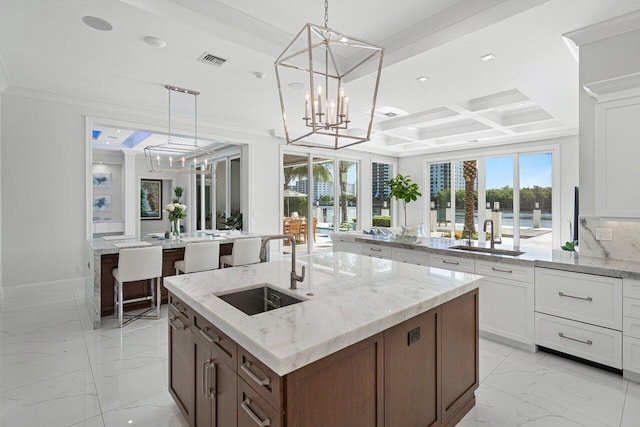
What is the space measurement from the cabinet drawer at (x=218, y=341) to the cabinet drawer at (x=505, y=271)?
102 inches

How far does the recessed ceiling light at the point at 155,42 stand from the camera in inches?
118

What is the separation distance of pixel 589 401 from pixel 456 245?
1.78m

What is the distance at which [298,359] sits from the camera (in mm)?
1096

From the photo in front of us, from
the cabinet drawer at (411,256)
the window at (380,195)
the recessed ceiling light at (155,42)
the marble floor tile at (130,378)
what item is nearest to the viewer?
the marble floor tile at (130,378)

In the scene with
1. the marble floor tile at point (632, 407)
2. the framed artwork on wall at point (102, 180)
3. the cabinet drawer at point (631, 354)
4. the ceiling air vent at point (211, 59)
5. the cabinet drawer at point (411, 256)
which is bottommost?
the marble floor tile at point (632, 407)

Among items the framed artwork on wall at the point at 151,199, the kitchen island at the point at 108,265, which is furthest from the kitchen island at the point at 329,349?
the framed artwork on wall at the point at 151,199

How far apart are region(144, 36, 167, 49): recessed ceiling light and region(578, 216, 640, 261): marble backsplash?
13.7 ft

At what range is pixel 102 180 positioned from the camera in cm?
936

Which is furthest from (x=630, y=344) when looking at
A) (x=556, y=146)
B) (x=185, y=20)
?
(x=556, y=146)

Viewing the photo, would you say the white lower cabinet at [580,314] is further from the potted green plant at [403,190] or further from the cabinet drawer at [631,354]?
the potted green plant at [403,190]

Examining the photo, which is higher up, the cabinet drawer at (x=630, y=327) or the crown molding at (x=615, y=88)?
the crown molding at (x=615, y=88)

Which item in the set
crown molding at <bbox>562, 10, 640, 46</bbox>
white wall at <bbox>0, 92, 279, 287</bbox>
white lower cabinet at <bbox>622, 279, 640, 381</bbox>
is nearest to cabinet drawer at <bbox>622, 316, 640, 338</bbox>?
white lower cabinet at <bbox>622, 279, 640, 381</bbox>

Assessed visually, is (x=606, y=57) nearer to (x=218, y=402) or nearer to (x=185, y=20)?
(x=185, y=20)

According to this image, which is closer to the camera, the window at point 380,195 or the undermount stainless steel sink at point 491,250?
the undermount stainless steel sink at point 491,250
